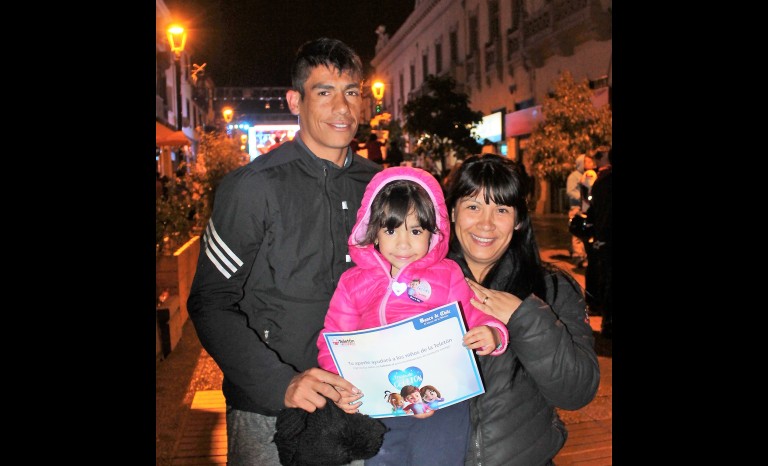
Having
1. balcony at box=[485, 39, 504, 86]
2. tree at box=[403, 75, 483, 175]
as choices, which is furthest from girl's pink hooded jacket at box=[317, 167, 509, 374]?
balcony at box=[485, 39, 504, 86]

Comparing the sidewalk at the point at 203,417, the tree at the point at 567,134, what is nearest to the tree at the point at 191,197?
the sidewalk at the point at 203,417

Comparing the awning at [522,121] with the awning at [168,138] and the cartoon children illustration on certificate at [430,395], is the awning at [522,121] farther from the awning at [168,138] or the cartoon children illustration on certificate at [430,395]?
the cartoon children illustration on certificate at [430,395]

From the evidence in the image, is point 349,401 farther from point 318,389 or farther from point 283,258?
point 283,258

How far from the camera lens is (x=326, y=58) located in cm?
253

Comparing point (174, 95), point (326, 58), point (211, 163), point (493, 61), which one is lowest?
point (326, 58)

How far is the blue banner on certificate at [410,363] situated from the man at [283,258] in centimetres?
10

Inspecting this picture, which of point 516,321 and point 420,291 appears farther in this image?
point 420,291

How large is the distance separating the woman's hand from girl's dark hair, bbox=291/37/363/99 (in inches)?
38.2

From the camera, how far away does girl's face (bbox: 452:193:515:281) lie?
245 cm

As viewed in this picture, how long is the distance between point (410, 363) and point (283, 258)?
60cm

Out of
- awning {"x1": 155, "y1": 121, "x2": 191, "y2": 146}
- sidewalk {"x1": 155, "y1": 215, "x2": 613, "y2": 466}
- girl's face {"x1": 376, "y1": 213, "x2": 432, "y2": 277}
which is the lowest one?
sidewalk {"x1": 155, "y1": 215, "x2": 613, "y2": 466}

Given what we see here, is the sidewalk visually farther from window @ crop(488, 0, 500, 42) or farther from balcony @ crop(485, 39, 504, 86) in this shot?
window @ crop(488, 0, 500, 42)
